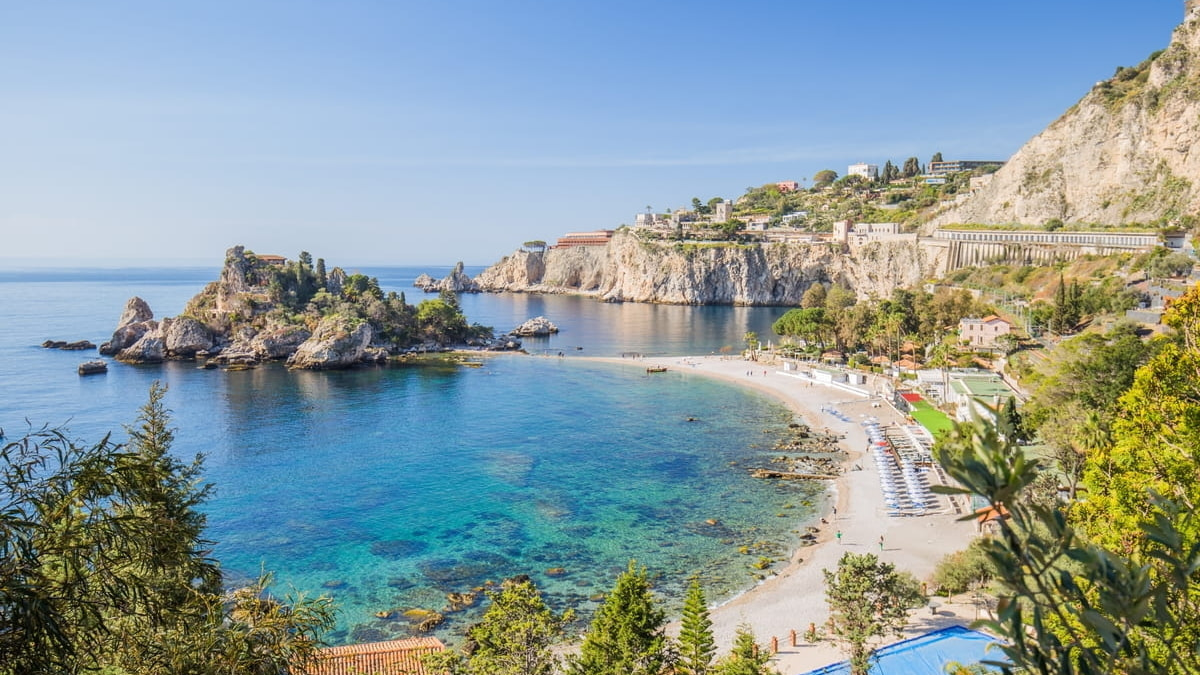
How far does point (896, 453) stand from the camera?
115 feet

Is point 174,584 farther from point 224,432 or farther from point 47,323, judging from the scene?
point 47,323

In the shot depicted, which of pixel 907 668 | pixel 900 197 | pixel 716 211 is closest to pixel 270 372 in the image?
pixel 907 668

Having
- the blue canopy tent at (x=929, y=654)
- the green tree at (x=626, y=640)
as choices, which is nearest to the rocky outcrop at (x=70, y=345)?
the green tree at (x=626, y=640)

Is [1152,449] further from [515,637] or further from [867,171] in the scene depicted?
[867,171]

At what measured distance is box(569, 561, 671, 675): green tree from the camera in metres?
14.0

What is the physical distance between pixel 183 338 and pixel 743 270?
3438 inches

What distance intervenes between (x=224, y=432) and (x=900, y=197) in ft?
421

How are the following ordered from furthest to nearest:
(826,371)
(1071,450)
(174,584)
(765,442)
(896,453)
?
(826,371), (765,442), (896,453), (1071,450), (174,584)

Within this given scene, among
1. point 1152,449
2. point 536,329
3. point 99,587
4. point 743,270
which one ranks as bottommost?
point 536,329

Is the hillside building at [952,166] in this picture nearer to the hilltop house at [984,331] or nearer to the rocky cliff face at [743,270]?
the rocky cliff face at [743,270]

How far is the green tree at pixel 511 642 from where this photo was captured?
1382 centimetres

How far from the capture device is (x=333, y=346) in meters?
64.6

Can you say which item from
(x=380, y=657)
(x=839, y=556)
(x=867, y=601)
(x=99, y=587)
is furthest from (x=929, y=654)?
(x=99, y=587)

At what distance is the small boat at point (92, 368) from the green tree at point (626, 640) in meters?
60.1
